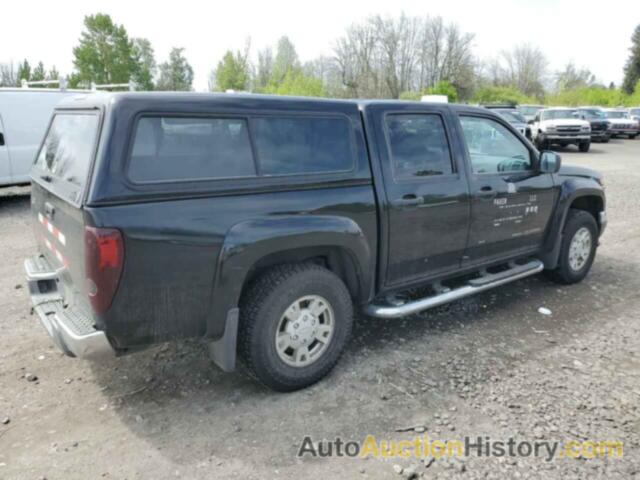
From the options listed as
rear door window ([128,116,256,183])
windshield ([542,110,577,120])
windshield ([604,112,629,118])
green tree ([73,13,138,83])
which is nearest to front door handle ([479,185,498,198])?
rear door window ([128,116,256,183])

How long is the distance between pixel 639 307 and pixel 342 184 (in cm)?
344

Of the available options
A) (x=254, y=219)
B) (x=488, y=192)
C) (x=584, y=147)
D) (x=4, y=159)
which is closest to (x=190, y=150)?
(x=254, y=219)

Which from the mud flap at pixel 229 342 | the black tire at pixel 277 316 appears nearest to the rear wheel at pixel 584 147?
the black tire at pixel 277 316

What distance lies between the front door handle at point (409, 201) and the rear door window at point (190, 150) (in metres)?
1.19

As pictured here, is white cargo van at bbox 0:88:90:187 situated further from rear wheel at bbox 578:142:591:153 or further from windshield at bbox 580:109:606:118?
windshield at bbox 580:109:606:118

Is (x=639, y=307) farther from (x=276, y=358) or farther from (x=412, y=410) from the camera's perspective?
(x=276, y=358)

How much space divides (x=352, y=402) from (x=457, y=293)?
140 cm

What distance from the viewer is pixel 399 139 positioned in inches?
151

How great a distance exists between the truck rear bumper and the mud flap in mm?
604

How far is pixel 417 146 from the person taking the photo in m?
3.94

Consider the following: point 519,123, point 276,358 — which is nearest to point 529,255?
point 276,358

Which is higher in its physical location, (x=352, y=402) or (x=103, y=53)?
(x=103, y=53)

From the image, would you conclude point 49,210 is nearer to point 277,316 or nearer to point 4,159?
point 277,316

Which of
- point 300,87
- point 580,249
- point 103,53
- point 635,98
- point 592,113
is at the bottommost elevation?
point 580,249
